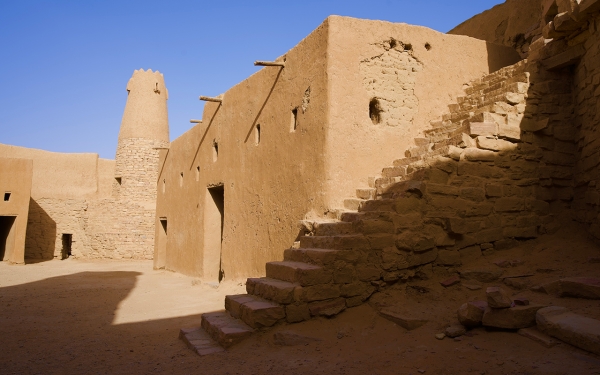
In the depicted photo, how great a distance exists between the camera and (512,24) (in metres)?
9.36

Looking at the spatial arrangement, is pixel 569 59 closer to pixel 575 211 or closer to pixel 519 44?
pixel 575 211

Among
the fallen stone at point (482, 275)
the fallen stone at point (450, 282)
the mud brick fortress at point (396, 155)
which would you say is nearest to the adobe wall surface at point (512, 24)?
the mud brick fortress at point (396, 155)

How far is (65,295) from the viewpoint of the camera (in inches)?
341

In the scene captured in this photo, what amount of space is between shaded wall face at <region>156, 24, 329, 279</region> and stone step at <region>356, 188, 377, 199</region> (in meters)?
0.55

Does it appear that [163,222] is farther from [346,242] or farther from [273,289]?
[346,242]

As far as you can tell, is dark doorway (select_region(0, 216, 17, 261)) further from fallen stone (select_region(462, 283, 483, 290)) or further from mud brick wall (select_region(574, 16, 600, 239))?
mud brick wall (select_region(574, 16, 600, 239))

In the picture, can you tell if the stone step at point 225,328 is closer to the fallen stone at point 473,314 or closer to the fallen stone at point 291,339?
the fallen stone at point 291,339

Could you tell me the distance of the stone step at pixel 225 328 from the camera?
4305 mm

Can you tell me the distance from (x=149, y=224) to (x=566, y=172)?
18.1m

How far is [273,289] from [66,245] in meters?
20.0

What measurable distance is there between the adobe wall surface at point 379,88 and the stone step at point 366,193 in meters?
0.15

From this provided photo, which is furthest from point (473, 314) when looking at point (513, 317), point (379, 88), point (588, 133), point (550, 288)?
point (379, 88)

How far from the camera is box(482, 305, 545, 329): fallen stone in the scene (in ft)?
11.9

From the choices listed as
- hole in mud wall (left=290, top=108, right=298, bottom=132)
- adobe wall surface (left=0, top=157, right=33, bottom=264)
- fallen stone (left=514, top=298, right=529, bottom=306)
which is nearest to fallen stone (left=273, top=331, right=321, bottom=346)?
fallen stone (left=514, top=298, right=529, bottom=306)
